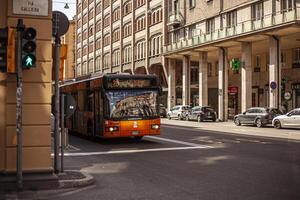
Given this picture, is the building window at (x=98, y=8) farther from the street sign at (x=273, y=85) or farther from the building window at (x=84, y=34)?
the street sign at (x=273, y=85)

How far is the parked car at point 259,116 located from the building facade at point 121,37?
2497 cm

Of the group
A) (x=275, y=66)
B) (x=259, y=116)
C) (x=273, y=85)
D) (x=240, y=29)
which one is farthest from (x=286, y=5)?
(x=259, y=116)

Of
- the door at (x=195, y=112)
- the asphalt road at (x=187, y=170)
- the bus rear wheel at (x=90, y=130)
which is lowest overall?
the asphalt road at (x=187, y=170)

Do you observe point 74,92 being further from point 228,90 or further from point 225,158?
point 228,90

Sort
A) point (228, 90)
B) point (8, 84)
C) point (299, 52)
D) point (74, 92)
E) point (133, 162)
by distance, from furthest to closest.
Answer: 1. point (228, 90)
2. point (299, 52)
3. point (74, 92)
4. point (133, 162)
5. point (8, 84)

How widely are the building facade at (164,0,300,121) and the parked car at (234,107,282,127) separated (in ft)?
11.9

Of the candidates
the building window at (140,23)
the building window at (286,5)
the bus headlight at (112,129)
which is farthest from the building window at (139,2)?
the bus headlight at (112,129)

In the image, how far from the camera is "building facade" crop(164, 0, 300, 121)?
41500 millimetres

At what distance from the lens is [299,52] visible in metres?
49.8

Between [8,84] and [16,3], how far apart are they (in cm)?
159

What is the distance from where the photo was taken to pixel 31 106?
34.2 feet

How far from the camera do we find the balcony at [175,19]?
191 ft

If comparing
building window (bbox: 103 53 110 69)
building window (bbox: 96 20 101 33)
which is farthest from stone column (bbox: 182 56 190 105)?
building window (bbox: 96 20 101 33)

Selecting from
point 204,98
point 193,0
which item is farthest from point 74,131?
point 193,0
